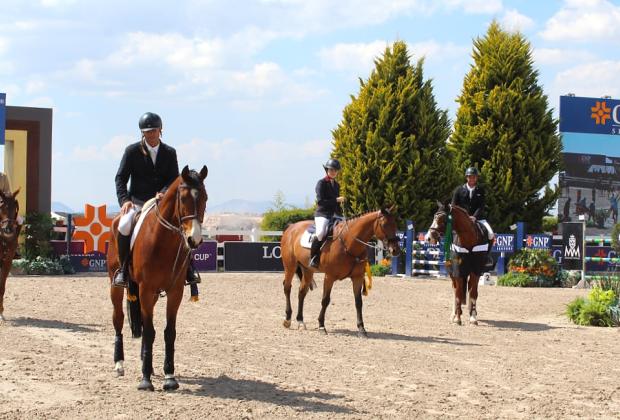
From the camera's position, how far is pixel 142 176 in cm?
955

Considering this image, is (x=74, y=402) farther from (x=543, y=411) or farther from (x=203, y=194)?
(x=543, y=411)

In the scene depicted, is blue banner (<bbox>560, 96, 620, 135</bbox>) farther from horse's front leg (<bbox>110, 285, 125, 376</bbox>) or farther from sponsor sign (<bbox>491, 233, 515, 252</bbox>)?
horse's front leg (<bbox>110, 285, 125, 376</bbox>)

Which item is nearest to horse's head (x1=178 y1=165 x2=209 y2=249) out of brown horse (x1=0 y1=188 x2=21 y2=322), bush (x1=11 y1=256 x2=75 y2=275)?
brown horse (x1=0 y1=188 x2=21 y2=322)

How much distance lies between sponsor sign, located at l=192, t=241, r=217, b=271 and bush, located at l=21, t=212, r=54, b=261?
4.96m

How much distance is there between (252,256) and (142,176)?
2093cm

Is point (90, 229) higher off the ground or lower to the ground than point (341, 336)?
Result: higher

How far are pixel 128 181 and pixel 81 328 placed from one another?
4779 mm

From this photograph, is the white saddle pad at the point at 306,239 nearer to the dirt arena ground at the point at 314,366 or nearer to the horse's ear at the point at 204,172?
the dirt arena ground at the point at 314,366

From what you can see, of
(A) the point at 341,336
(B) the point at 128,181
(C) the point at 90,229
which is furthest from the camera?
(C) the point at 90,229

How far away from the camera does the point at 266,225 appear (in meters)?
41.1

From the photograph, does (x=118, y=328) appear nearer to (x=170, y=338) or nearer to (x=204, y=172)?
(x=170, y=338)

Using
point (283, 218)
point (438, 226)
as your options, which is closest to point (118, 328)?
point (438, 226)

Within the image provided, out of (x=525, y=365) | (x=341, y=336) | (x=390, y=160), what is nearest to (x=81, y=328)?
(x=341, y=336)

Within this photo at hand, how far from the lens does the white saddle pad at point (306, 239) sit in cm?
1464
